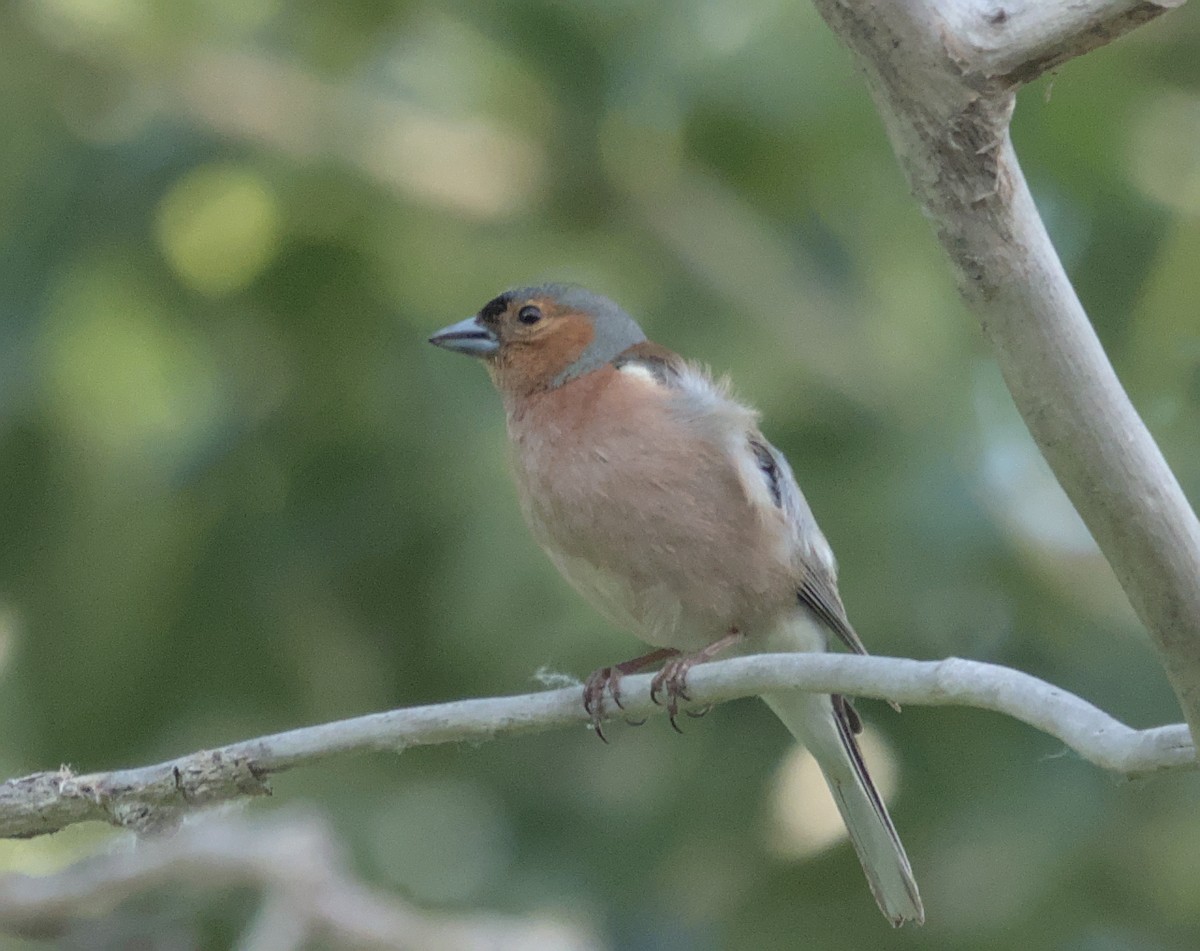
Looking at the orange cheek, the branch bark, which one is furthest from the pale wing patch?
the branch bark

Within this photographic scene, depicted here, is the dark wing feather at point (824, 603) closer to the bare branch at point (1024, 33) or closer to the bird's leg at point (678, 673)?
the bird's leg at point (678, 673)

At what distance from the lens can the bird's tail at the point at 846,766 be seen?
530 cm

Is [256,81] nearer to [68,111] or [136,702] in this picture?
[68,111]

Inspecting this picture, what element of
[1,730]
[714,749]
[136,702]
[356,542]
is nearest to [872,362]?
[714,749]

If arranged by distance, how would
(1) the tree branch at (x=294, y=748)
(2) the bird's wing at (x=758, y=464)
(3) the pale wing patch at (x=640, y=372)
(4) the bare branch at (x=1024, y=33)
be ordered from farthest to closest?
(3) the pale wing patch at (x=640, y=372)
(2) the bird's wing at (x=758, y=464)
(1) the tree branch at (x=294, y=748)
(4) the bare branch at (x=1024, y=33)

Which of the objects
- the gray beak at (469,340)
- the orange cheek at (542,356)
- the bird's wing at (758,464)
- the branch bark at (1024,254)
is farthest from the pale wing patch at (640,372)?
the branch bark at (1024,254)

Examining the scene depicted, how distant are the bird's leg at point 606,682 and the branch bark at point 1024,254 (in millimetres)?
1771

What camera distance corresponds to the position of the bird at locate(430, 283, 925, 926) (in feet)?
16.2

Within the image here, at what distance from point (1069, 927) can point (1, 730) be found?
4190 mm

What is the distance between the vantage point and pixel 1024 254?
249cm

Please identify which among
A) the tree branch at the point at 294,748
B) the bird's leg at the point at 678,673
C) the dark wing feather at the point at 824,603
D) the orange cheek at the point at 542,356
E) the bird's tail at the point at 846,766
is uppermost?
the orange cheek at the point at 542,356

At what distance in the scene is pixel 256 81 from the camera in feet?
23.0

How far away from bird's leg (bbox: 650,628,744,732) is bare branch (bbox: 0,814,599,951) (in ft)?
2.26

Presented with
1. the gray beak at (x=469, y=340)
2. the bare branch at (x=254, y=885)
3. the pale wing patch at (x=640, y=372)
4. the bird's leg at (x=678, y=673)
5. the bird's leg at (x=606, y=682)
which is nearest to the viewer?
the bare branch at (x=254, y=885)
